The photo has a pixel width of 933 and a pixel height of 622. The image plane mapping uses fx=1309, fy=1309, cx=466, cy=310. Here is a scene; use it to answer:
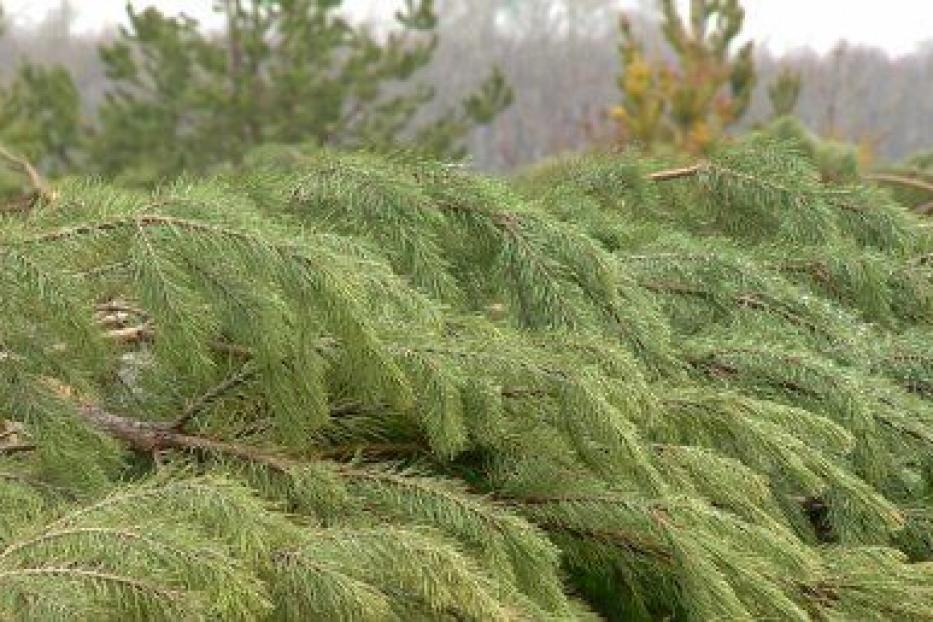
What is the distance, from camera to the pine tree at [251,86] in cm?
1147

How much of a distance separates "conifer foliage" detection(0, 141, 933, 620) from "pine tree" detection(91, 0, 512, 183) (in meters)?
9.40

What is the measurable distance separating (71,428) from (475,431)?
18.9 inches

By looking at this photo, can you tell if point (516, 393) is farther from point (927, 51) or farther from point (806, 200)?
point (927, 51)

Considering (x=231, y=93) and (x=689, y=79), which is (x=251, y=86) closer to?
(x=231, y=93)

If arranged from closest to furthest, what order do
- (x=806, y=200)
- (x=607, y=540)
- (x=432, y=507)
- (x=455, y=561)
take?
(x=455, y=561) → (x=432, y=507) → (x=607, y=540) → (x=806, y=200)

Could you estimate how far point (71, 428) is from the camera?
155cm

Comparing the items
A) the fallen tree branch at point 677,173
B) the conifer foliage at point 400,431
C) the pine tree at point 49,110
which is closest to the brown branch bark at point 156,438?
the conifer foliage at point 400,431

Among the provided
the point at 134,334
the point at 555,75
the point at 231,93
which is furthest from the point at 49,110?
the point at 555,75

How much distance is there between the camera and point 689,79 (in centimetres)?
1326

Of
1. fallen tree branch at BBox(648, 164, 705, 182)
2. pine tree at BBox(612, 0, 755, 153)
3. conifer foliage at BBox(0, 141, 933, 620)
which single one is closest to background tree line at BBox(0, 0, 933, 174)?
pine tree at BBox(612, 0, 755, 153)

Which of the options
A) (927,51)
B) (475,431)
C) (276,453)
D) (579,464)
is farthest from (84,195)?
(927,51)

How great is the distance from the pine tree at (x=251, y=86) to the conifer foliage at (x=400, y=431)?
940 cm

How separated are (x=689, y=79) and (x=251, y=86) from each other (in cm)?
446

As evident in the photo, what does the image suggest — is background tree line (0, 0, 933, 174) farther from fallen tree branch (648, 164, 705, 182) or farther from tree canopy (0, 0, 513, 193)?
fallen tree branch (648, 164, 705, 182)
